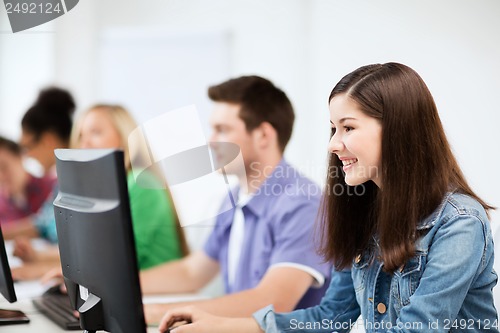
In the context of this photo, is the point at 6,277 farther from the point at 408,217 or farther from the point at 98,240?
the point at 408,217

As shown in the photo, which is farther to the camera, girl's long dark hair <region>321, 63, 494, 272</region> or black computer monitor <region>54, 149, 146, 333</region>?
girl's long dark hair <region>321, 63, 494, 272</region>

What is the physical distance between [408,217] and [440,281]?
5.3 inches

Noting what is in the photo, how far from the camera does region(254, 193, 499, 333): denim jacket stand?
3.43 feet

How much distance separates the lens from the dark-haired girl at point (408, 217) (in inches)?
41.6

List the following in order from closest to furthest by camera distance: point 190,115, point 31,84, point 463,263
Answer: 1. point 463,263
2. point 190,115
3. point 31,84

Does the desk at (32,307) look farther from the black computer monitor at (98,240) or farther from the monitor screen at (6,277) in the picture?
the black computer monitor at (98,240)

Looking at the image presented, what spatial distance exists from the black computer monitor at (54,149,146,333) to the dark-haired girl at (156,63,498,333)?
262mm

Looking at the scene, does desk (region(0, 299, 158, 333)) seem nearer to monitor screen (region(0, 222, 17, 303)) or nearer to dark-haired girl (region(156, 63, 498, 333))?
monitor screen (region(0, 222, 17, 303))

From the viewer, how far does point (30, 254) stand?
235 cm

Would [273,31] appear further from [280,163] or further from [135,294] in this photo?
[135,294]

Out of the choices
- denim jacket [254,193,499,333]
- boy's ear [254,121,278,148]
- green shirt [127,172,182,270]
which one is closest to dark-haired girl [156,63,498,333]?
denim jacket [254,193,499,333]

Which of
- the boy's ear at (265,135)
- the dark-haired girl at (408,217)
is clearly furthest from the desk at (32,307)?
the boy's ear at (265,135)

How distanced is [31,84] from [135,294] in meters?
3.16

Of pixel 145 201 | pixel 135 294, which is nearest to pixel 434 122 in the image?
pixel 135 294
